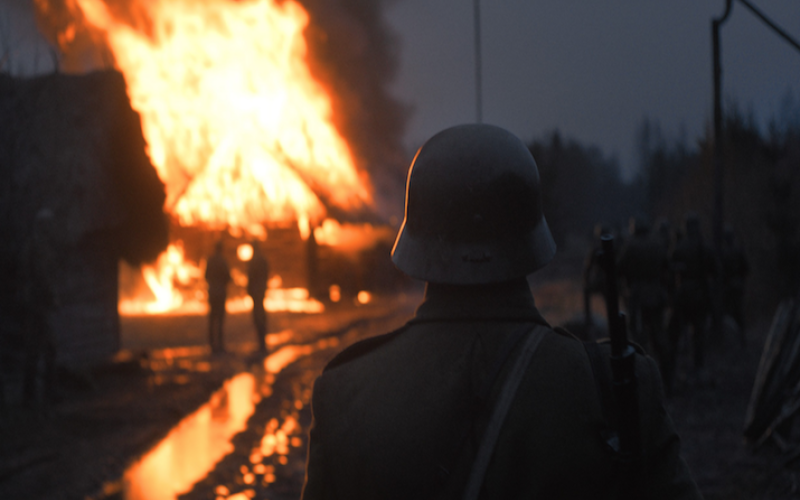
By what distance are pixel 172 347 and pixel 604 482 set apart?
1278 centimetres

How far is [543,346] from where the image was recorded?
4.38 ft

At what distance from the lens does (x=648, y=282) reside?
25.5ft

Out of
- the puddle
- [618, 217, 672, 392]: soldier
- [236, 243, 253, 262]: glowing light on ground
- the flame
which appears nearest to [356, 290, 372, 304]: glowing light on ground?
[236, 243, 253, 262]: glowing light on ground

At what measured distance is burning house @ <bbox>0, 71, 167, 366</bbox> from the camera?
952 cm

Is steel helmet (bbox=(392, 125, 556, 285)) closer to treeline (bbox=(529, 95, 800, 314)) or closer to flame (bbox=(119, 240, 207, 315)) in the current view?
treeline (bbox=(529, 95, 800, 314))

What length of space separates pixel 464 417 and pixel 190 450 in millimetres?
5474

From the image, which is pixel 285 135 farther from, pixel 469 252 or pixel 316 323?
pixel 469 252

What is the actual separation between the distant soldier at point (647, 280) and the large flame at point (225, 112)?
1509 centimetres

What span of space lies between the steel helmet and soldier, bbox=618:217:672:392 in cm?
676

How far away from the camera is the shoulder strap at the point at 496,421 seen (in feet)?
4.05

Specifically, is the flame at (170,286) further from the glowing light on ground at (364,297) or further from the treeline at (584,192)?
the treeline at (584,192)

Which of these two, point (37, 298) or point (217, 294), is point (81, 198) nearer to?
point (217, 294)

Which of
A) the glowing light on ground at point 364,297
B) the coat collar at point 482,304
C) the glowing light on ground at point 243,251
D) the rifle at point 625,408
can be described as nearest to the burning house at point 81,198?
the coat collar at point 482,304

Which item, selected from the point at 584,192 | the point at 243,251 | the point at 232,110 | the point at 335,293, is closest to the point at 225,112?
the point at 232,110
